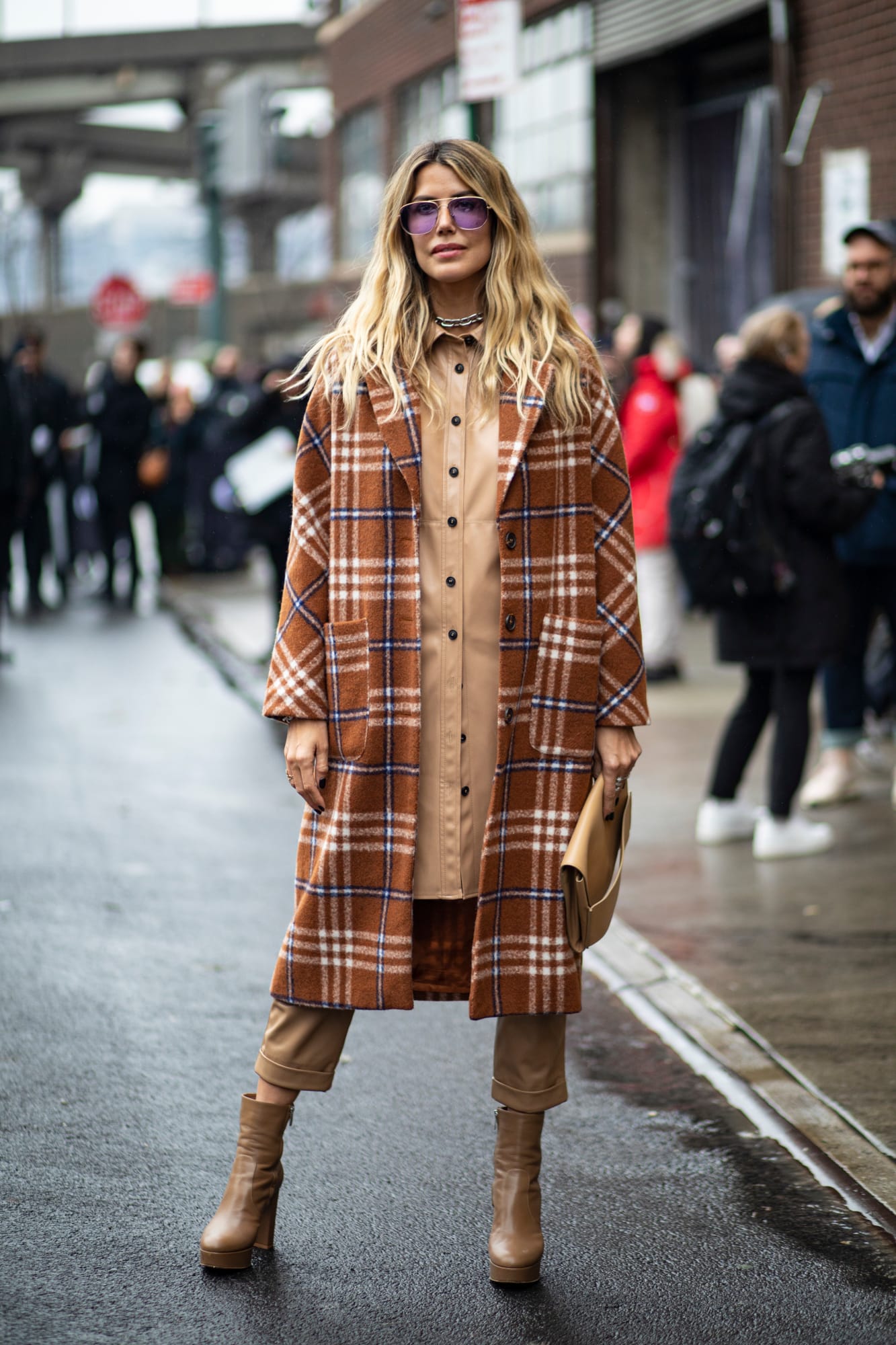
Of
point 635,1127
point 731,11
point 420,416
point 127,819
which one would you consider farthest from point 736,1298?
point 731,11

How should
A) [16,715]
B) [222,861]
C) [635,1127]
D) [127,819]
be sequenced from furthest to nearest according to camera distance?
[16,715] < [127,819] < [222,861] < [635,1127]

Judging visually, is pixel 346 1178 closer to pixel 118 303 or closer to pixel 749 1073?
pixel 749 1073

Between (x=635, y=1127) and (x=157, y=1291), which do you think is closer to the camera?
(x=157, y=1291)

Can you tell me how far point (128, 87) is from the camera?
39.5 metres

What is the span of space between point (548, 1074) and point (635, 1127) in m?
0.84

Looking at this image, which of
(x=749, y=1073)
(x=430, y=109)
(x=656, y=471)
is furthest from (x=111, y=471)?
(x=749, y=1073)

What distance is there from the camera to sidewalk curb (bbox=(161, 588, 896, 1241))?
400 centimetres

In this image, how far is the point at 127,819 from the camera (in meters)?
7.55

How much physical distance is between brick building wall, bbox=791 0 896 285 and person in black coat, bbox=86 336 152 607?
549 cm

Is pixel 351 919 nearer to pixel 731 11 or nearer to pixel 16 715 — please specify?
pixel 16 715

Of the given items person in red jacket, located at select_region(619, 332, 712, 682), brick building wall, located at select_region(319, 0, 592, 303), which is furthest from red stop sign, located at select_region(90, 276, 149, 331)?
person in red jacket, located at select_region(619, 332, 712, 682)

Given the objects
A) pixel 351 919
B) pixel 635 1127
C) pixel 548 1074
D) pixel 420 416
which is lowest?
pixel 635 1127

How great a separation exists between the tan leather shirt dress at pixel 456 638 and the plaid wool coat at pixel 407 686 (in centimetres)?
4

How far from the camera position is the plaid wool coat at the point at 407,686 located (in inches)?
134
